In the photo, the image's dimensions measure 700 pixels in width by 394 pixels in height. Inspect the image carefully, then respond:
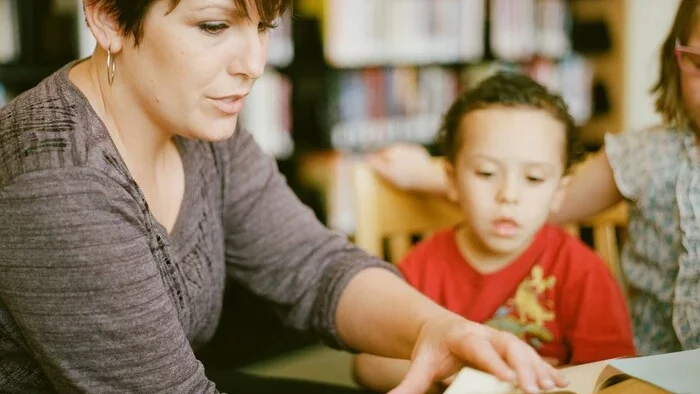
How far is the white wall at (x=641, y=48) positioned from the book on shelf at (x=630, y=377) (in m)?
3.16

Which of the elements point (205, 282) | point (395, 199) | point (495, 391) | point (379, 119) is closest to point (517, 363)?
point (495, 391)

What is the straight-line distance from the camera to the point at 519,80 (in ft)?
5.06

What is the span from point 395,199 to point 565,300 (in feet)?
1.35

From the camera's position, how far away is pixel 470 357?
923 millimetres

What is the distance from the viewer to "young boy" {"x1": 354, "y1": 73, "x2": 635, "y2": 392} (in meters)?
1.35

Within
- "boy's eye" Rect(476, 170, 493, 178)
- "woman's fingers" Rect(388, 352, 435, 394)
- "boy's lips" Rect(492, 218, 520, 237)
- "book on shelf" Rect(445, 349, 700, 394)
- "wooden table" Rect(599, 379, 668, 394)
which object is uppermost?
"boy's eye" Rect(476, 170, 493, 178)

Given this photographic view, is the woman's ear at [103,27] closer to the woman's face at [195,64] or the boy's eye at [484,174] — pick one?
the woman's face at [195,64]

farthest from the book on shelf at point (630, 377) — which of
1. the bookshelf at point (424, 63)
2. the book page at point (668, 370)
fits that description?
the bookshelf at point (424, 63)

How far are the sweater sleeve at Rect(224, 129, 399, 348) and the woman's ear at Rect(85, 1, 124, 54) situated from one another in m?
0.34

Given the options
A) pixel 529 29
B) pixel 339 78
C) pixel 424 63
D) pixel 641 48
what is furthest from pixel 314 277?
pixel 641 48

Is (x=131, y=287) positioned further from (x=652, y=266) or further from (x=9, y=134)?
(x=652, y=266)

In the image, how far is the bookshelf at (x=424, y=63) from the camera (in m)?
3.28

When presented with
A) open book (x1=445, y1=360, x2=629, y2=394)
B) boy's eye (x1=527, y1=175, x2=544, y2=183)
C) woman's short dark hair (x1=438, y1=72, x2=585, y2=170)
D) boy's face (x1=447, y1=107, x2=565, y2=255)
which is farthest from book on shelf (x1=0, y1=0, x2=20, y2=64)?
open book (x1=445, y1=360, x2=629, y2=394)

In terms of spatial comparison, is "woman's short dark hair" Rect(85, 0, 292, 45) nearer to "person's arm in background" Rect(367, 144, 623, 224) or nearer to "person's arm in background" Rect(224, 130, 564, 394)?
"person's arm in background" Rect(224, 130, 564, 394)
